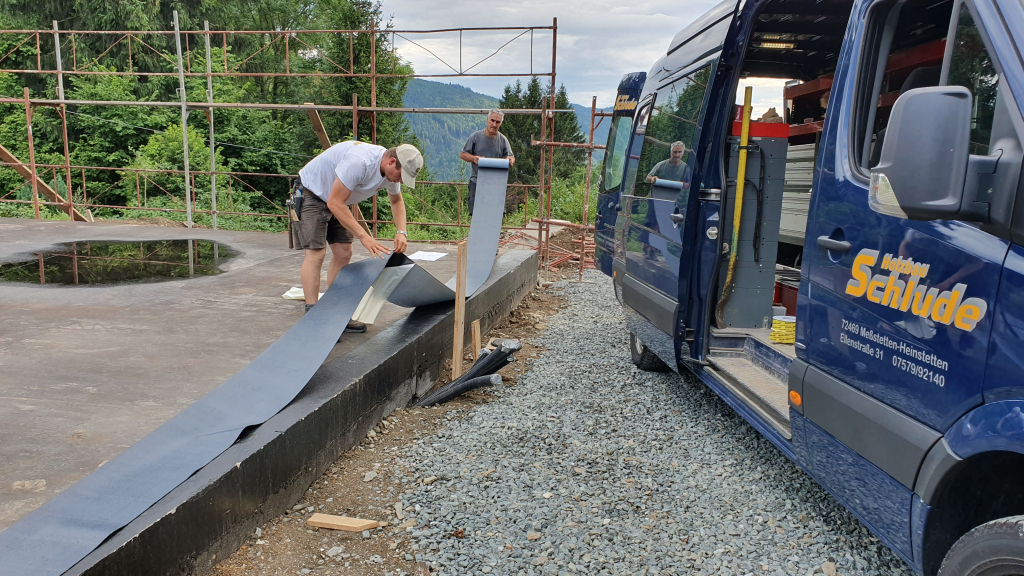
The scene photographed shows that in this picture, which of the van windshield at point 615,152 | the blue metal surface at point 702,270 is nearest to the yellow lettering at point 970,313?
the blue metal surface at point 702,270

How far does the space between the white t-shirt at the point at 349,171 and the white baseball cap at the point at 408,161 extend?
18cm

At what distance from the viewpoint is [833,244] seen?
2.38 m

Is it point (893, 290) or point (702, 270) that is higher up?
point (893, 290)

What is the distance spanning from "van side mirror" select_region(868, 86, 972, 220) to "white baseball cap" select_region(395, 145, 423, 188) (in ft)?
10.8

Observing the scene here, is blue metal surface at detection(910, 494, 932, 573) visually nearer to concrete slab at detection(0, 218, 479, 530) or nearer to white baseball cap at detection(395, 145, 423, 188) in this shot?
concrete slab at detection(0, 218, 479, 530)

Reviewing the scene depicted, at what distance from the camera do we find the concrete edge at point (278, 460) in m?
2.15

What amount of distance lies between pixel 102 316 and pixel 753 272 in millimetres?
4604

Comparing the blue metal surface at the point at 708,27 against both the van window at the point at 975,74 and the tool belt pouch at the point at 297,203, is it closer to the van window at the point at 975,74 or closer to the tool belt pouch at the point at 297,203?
the van window at the point at 975,74

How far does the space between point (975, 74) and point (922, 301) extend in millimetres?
655

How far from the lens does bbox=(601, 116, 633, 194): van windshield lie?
25.1ft

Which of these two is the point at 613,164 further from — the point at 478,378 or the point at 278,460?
the point at 278,460

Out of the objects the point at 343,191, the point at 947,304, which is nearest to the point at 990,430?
the point at 947,304

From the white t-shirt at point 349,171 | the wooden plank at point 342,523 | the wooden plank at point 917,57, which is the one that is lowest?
the wooden plank at point 342,523

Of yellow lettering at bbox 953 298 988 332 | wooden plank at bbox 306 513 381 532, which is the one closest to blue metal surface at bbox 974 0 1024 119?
yellow lettering at bbox 953 298 988 332
